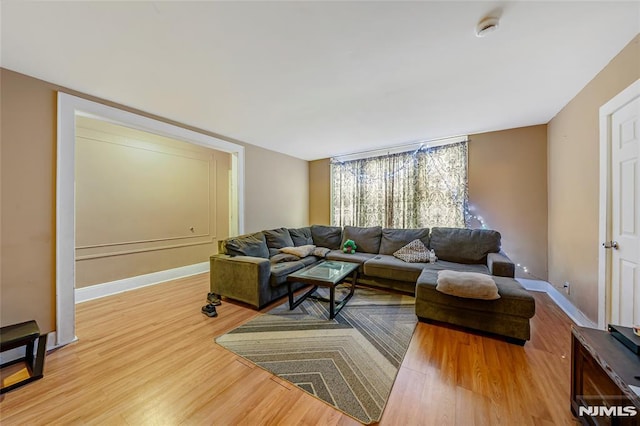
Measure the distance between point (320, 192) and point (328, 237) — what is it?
132 centimetres

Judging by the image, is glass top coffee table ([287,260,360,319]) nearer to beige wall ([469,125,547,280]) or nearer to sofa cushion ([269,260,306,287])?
sofa cushion ([269,260,306,287])

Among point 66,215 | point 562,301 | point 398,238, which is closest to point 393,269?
point 398,238

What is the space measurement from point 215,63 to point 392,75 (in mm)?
1533

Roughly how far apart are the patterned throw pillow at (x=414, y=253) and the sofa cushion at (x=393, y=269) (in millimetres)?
107

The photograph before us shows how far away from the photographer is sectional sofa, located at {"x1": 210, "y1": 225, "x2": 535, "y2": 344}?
210 cm

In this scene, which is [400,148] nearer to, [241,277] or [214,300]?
[241,277]

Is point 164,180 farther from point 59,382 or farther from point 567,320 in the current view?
point 567,320

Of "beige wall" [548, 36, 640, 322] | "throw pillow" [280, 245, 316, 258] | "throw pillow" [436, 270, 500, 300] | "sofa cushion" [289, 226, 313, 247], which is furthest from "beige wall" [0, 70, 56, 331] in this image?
"beige wall" [548, 36, 640, 322]

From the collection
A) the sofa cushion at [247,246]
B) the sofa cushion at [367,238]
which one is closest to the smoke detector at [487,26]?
the sofa cushion at [367,238]

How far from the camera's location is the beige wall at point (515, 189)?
10.8ft

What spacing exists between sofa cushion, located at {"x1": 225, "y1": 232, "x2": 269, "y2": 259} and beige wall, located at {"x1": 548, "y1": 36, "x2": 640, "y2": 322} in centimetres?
372

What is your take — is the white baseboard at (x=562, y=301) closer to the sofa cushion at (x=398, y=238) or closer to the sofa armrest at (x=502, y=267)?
the sofa armrest at (x=502, y=267)
